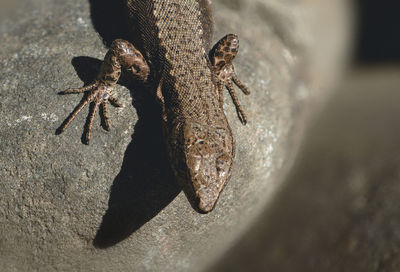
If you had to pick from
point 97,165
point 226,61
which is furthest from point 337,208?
point 97,165

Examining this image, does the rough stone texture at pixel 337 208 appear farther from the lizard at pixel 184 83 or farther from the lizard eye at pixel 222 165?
the lizard eye at pixel 222 165

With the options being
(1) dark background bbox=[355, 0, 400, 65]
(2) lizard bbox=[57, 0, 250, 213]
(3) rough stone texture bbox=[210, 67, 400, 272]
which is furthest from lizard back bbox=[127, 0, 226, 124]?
(1) dark background bbox=[355, 0, 400, 65]

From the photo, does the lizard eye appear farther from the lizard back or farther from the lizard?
the lizard back

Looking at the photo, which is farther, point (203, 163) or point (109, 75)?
point (109, 75)

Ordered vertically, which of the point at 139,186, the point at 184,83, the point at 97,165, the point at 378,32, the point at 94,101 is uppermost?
the point at 184,83

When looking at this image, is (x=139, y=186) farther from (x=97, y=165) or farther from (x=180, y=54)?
(x=180, y=54)

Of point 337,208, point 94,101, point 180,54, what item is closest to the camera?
point 94,101

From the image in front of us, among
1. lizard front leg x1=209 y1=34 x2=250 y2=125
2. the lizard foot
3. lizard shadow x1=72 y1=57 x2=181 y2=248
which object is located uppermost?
lizard front leg x1=209 y1=34 x2=250 y2=125
